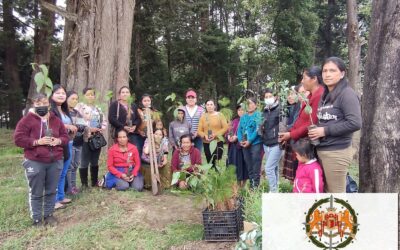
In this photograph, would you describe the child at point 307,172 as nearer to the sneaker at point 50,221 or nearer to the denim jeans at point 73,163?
the sneaker at point 50,221

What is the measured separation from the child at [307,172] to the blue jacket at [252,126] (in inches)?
85.8

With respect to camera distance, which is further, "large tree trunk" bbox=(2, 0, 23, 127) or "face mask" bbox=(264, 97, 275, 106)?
"large tree trunk" bbox=(2, 0, 23, 127)

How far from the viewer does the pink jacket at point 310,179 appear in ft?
11.0

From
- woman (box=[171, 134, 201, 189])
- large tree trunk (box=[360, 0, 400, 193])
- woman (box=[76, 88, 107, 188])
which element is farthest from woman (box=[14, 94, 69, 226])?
large tree trunk (box=[360, 0, 400, 193])

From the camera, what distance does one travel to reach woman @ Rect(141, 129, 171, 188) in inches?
255

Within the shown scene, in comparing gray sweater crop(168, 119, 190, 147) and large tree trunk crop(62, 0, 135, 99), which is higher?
large tree trunk crop(62, 0, 135, 99)

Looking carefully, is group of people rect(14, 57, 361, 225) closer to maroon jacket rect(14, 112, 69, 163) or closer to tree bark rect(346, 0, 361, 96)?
maroon jacket rect(14, 112, 69, 163)

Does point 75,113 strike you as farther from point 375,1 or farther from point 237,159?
point 375,1

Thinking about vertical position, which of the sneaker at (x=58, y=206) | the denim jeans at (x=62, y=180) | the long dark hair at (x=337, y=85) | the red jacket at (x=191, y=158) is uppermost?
the long dark hair at (x=337, y=85)

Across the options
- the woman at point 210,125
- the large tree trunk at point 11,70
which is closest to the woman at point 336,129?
the woman at point 210,125

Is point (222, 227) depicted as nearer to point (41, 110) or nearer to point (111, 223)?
point (111, 223)

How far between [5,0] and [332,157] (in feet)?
51.4

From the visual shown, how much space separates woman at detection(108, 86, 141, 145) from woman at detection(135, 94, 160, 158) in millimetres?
75

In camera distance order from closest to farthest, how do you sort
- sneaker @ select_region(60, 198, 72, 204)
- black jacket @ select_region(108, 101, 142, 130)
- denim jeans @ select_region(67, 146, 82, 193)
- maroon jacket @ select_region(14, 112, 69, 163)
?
maroon jacket @ select_region(14, 112, 69, 163) < sneaker @ select_region(60, 198, 72, 204) < denim jeans @ select_region(67, 146, 82, 193) < black jacket @ select_region(108, 101, 142, 130)
